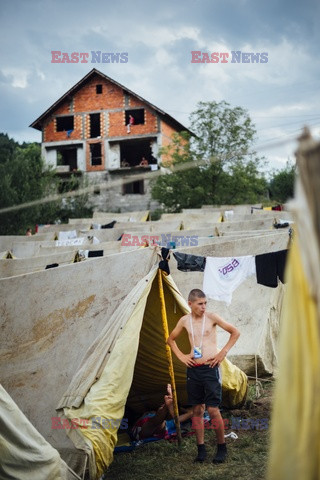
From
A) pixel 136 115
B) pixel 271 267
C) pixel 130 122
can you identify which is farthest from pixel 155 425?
pixel 136 115

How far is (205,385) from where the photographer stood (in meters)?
5.33

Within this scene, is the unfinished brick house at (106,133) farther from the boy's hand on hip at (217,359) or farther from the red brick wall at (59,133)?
the boy's hand on hip at (217,359)

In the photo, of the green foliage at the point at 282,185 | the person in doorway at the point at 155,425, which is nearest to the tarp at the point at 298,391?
the person in doorway at the point at 155,425

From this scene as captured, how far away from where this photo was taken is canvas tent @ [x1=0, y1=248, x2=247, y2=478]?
206 inches

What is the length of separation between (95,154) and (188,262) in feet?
104

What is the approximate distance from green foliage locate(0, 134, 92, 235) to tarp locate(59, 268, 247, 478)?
67.8ft

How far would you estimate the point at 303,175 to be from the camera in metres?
2.04

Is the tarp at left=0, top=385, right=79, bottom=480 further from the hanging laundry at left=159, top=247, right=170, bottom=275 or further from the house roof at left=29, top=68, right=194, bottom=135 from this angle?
the house roof at left=29, top=68, right=194, bottom=135

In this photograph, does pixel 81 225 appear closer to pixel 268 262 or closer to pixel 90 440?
pixel 268 262

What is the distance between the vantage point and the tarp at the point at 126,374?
4.93 m

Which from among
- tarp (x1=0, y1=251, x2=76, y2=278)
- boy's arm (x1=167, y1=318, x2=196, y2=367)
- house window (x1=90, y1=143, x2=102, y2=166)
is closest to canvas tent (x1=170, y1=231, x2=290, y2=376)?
tarp (x1=0, y1=251, x2=76, y2=278)

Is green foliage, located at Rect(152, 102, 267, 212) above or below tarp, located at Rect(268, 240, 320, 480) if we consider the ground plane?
above

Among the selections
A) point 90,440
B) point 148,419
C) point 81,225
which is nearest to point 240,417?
point 148,419

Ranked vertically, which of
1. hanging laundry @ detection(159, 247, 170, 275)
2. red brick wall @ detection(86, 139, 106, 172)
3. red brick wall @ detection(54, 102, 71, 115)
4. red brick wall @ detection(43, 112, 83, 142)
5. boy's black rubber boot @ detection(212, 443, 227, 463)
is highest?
red brick wall @ detection(54, 102, 71, 115)
